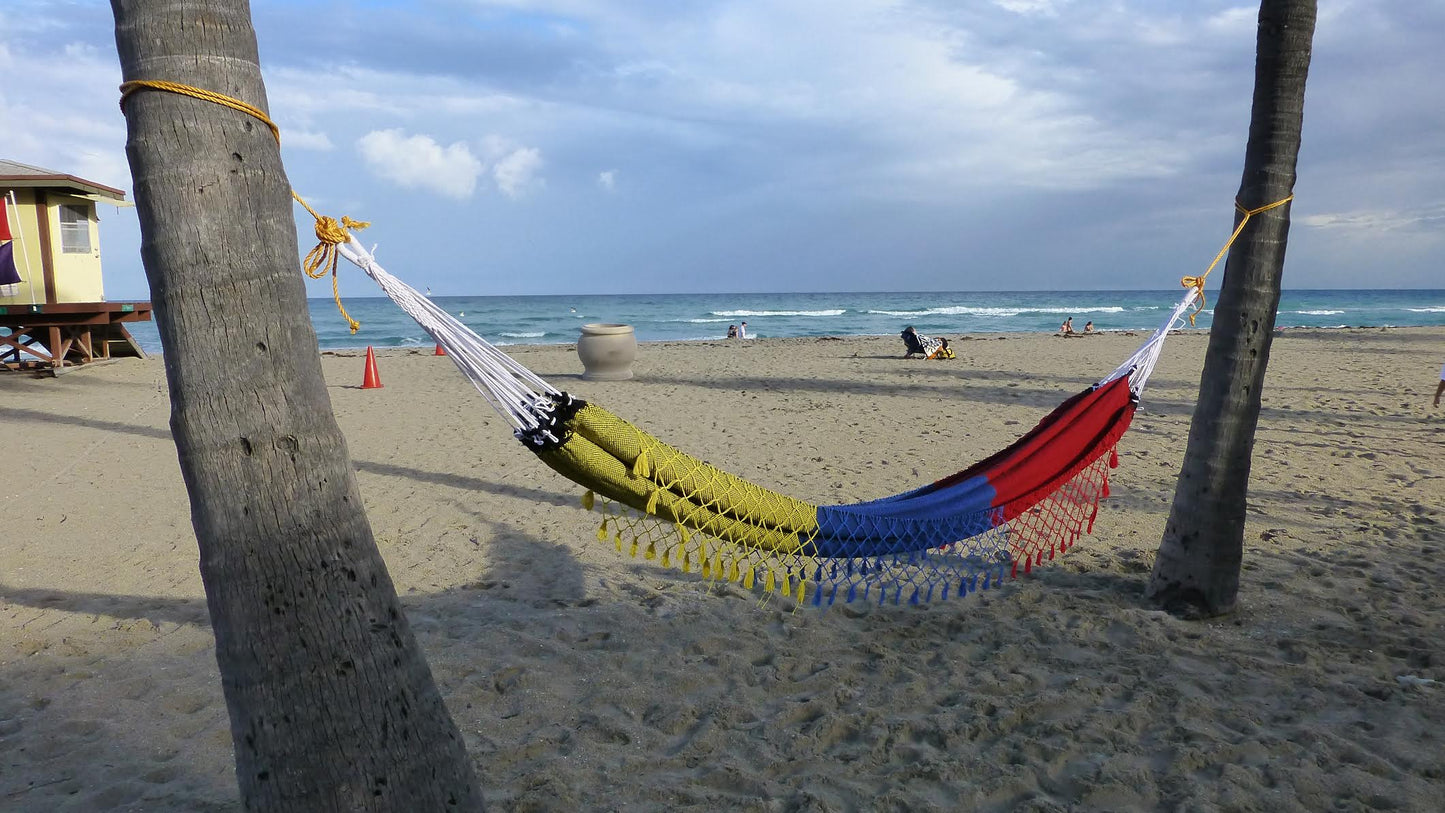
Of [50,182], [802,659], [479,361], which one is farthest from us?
[50,182]

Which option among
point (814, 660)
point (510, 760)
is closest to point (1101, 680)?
point (814, 660)

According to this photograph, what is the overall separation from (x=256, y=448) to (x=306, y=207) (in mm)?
650

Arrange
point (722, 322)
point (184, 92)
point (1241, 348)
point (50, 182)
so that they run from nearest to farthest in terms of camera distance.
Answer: point (184, 92)
point (1241, 348)
point (50, 182)
point (722, 322)

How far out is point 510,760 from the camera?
7.61ft

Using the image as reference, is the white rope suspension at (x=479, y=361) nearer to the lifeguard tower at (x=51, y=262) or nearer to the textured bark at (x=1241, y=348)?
the textured bark at (x=1241, y=348)

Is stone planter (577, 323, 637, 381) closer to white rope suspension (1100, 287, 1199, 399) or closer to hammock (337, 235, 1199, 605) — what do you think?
hammock (337, 235, 1199, 605)

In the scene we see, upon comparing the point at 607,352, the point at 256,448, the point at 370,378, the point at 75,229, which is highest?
the point at 75,229

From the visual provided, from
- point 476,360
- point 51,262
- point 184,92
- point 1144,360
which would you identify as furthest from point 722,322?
point 184,92

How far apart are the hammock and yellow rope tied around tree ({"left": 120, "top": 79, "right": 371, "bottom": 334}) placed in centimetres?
3

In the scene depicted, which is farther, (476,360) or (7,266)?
(7,266)

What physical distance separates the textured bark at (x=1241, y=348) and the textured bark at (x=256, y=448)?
2791 millimetres

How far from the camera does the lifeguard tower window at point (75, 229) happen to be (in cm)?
1117

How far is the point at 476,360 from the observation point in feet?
7.03

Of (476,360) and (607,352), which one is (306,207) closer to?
(476,360)
